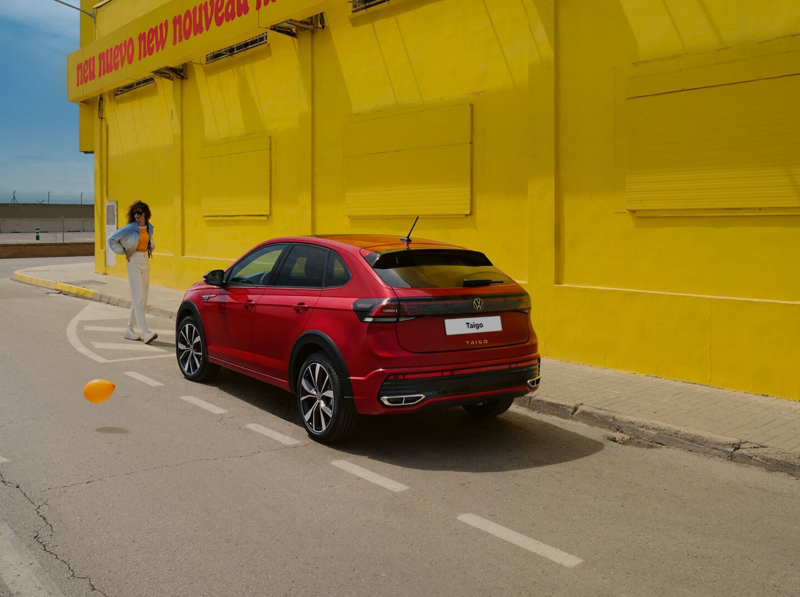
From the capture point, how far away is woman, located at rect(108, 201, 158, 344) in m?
10.6

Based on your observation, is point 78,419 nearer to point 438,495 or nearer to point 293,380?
point 293,380

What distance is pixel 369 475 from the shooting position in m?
5.03

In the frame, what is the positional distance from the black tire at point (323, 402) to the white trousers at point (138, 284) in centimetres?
549

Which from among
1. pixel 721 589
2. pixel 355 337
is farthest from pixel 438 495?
pixel 721 589

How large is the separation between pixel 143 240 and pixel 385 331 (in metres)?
6.60

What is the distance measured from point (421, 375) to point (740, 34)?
193 inches

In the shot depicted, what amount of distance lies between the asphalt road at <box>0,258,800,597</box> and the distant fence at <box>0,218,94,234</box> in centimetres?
5434

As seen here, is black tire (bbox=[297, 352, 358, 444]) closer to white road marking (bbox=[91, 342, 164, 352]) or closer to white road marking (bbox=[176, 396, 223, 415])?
white road marking (bbox=[176, 396, 223, 415])

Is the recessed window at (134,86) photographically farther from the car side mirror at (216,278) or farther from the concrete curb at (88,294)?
the car side mirror at (216,278)

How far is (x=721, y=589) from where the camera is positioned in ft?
11.4

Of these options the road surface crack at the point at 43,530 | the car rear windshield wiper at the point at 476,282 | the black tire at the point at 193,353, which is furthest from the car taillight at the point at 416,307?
the black tire at the point at 193,353

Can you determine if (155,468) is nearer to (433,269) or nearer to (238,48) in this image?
(433,269)

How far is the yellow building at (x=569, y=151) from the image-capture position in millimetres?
7230

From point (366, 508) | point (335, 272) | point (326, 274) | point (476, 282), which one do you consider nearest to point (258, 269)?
point (326, 274)
